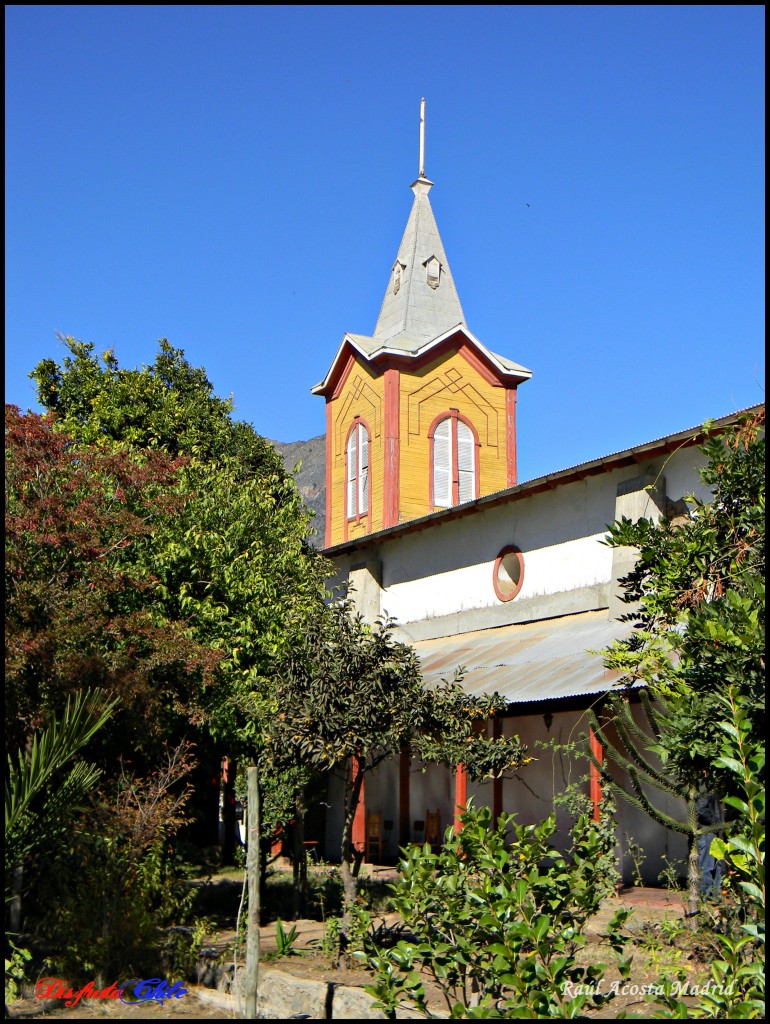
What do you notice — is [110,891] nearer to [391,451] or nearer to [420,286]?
[391,451]

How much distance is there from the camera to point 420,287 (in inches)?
1283

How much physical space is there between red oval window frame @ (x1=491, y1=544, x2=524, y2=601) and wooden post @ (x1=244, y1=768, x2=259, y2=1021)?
1177cm

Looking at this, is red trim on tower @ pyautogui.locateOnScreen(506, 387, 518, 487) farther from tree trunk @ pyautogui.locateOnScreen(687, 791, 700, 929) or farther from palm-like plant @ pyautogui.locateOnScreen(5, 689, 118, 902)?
palm-like plant @ pyautogui.locateOnScreen(5, 689, 118, 902)

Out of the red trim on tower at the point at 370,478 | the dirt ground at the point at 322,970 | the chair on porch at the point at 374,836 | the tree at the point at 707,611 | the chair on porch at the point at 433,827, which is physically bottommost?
the chair on porch at the point at 374,836

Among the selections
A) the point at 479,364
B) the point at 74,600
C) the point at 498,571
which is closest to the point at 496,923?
the point at 74,600

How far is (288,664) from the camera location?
12.6 meters

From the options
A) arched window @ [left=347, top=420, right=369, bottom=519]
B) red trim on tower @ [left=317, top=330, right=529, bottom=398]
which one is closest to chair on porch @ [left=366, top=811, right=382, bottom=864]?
arched window @ [left=347, top=420, right=369, bottom=519]

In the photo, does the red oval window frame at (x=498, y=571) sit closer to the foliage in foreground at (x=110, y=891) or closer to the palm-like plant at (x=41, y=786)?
the foliage in foreground at (x=110, y=891)

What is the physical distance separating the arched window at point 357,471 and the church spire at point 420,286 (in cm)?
281

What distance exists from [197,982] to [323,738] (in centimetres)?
274

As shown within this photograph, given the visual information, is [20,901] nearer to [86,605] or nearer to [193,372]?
[86,605]

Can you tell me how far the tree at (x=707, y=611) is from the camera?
6246mm

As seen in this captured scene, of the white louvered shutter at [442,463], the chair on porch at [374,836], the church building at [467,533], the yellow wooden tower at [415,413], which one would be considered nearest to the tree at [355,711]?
the church building at [467,533]

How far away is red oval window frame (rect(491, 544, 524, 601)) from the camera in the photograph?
67.4 feet
